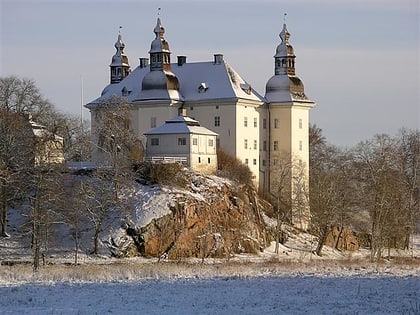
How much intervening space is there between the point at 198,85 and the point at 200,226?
19.7m

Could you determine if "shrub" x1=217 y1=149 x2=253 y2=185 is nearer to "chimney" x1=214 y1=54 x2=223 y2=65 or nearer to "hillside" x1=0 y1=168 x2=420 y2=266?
"hillside" x1=0 y1=168 x2=420 y2=266

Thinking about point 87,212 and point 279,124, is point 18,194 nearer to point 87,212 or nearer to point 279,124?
point 87,212

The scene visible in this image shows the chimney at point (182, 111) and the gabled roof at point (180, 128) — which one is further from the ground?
the chimney at point (182, 111)

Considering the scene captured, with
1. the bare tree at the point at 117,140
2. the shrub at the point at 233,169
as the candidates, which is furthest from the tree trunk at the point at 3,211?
the shrub at the point at 233,169

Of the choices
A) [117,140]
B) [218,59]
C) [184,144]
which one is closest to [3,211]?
[117,140]

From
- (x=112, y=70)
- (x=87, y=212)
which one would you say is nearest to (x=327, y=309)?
(x=87, y=212)

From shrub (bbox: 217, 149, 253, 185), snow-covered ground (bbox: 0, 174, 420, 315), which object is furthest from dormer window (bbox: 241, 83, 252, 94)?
snow-covered ground (bbox: 0, 174, 420, 315)

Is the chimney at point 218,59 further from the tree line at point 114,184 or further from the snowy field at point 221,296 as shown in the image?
the snowy field at point 221,296

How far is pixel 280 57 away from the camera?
80062 millimetres

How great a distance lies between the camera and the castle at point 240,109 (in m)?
74.7

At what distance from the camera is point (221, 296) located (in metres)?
23.1

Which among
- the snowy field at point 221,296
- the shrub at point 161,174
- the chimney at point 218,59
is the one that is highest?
the chimney at point 218,59

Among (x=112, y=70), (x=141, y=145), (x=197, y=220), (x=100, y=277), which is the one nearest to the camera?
(x=100, y=277)

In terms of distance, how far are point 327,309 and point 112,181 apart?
133 feet
